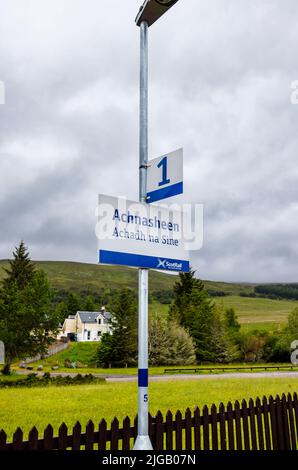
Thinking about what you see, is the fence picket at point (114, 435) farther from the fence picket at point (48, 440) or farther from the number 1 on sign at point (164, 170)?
the number 1 on sign at point (164, 170)

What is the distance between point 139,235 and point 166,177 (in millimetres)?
779

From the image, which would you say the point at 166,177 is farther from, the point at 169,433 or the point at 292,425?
the point at 292,425

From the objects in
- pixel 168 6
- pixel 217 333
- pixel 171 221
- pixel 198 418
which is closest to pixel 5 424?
pixel 198 418

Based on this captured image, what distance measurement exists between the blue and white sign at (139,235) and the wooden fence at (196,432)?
205 centimetres

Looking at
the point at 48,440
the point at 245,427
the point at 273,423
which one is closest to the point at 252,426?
the point at 245,427

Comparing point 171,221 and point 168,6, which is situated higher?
point 168,6

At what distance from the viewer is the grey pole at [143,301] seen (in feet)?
15.4

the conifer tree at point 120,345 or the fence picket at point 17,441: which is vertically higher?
the fence picket at point 17,441

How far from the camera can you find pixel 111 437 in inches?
212

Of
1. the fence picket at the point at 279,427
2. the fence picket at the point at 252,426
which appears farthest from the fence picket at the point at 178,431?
the fence picket at the point at 279,427

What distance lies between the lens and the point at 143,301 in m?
4.86

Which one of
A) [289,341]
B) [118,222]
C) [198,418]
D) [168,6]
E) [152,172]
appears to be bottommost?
[289,341]

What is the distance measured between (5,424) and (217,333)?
180 ft

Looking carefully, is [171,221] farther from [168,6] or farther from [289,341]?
[289,341]
